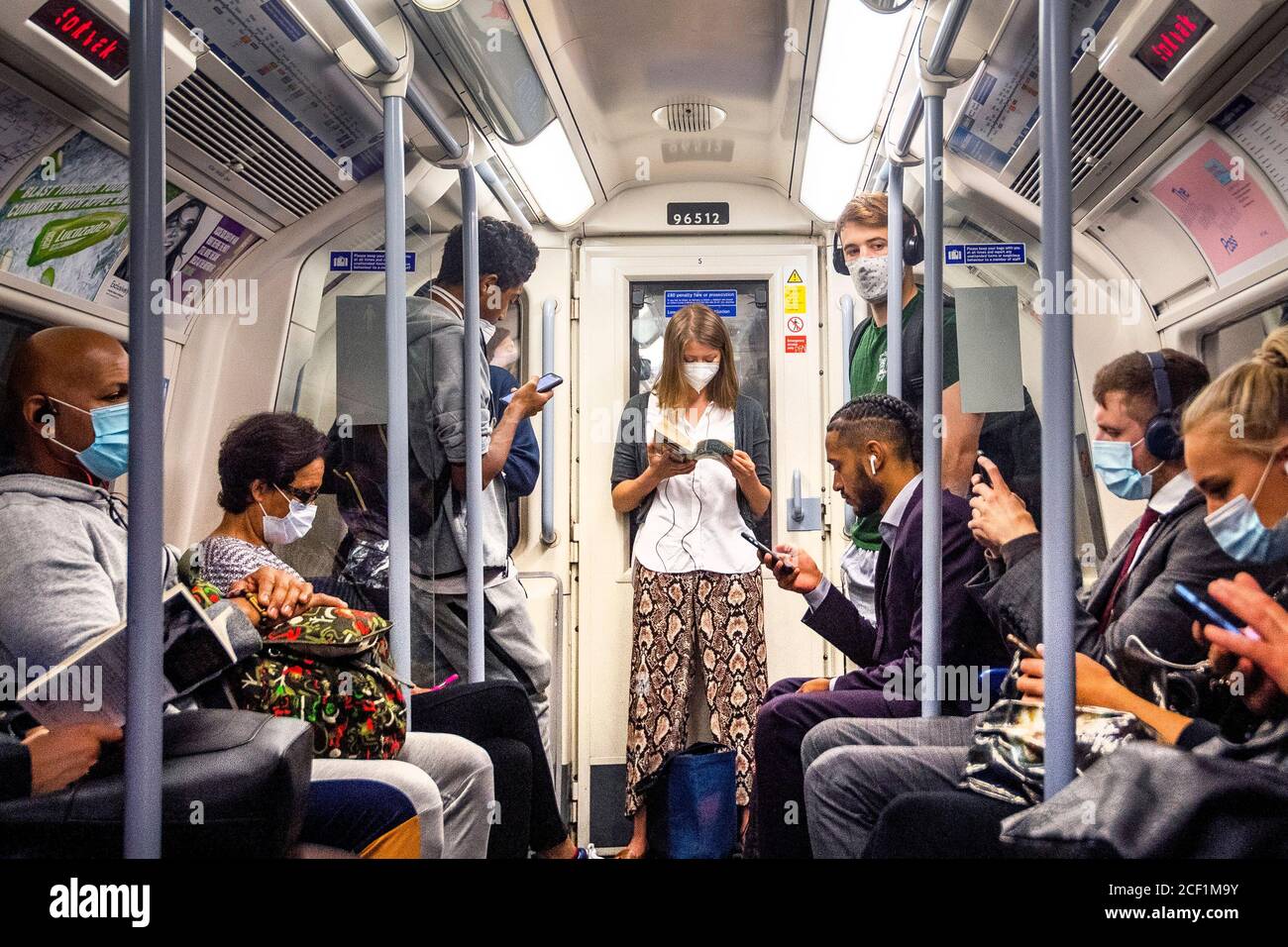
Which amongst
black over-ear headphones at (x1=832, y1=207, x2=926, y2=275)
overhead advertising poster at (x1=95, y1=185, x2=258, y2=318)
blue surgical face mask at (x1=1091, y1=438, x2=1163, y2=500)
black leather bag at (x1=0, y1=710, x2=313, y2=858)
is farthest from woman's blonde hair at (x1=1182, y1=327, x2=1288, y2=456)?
overhead advertising poster at (x1=95, y1=185, x2=258, y2=318)

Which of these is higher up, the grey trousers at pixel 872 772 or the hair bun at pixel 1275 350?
the hair bun at pixel 1275 350

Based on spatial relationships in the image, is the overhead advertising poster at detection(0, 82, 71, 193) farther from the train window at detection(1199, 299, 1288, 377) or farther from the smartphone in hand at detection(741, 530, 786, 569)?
the train window at detection(1199, 299, 1288, 377)

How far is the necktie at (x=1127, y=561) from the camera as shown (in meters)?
2.26

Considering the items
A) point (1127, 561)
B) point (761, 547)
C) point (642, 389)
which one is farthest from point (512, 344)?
point (1127, 561)

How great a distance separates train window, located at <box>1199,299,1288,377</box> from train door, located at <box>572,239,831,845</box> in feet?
4.87

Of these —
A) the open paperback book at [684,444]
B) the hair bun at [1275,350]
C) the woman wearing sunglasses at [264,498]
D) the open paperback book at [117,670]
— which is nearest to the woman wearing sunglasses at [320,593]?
the woman wearing sunglasses at [264,498]

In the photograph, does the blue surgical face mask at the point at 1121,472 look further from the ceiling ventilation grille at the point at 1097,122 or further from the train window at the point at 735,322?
the train window at the point at 735,322

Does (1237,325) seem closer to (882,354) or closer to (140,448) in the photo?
(882,354)

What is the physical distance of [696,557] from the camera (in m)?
3.53

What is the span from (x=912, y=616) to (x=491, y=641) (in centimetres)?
154

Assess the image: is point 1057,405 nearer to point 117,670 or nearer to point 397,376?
point 397,376

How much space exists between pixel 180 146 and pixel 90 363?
69 cm

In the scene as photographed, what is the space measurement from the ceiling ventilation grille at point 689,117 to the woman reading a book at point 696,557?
61 cm
